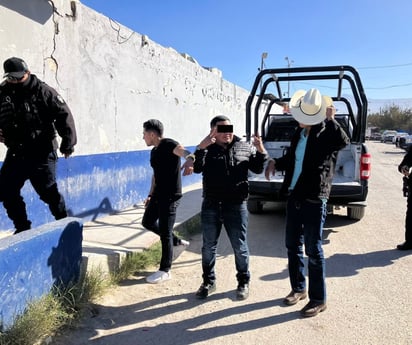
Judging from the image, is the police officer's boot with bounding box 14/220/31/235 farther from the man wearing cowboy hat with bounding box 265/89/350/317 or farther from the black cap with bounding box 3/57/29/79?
the man wearing cowboy hat with bounding box 265/89/350/317

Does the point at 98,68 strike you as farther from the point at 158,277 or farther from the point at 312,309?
the point at 312,309

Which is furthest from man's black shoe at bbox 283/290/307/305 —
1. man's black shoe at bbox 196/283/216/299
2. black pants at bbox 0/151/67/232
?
black pants at bbox 0/151/67/232

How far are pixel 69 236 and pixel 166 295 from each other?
1.09m

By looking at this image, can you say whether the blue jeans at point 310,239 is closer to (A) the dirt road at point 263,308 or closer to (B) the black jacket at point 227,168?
(A) the dirt road at point 263,308

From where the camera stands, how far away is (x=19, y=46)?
464cm

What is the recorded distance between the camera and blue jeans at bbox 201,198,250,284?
3.56 metres

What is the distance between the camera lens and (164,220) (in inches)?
157

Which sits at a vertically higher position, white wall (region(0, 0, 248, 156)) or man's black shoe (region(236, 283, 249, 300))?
white wall (region(0, 0, 248, 156))

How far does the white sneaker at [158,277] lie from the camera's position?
4.05 meters

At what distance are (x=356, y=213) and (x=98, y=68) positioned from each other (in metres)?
4.86

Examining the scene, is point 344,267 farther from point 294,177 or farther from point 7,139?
point 7,139

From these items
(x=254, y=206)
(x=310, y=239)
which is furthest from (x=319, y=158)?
(x=254, y=206)

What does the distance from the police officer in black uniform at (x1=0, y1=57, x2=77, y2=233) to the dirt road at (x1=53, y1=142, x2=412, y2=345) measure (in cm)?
129

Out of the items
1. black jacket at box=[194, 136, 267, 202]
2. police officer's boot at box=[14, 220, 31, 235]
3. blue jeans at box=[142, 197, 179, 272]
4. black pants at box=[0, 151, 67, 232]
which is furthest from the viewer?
blue jeans at box=[142, 197, 179, 272]
